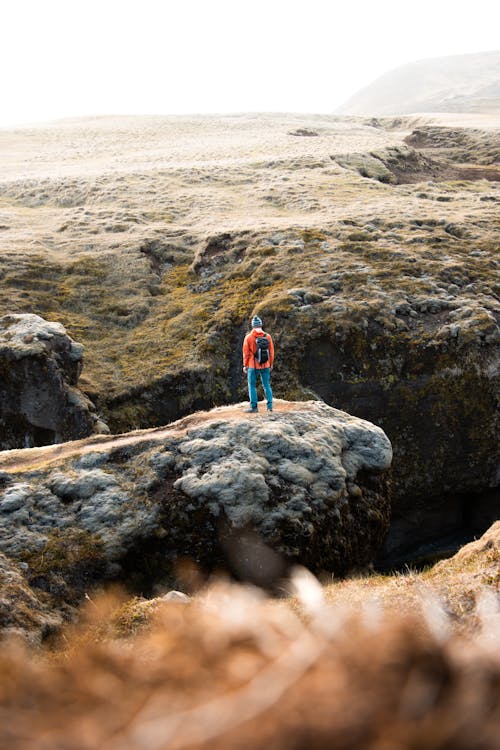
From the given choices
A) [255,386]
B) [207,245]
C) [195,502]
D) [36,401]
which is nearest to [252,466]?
[195,502]

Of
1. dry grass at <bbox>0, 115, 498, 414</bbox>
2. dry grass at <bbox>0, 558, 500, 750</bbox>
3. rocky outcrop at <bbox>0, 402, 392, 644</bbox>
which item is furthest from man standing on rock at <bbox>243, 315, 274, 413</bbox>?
dry grass at <bbox>0, 558, 500, 750</bbox>

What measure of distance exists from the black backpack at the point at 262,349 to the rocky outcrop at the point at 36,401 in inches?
351

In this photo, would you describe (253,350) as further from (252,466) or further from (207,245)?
(207,245)

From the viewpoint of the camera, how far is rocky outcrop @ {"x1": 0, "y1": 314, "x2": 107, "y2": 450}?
2238 centimetres

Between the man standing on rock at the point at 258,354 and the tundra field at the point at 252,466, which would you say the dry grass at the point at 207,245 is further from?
the man standing on rock at the point at 258,354

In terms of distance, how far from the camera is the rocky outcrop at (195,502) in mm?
12141

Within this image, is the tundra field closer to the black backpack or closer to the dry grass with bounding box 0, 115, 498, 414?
the dry grass with bounding box 0, 115, 498, 414

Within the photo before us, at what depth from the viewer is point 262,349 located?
16734 millimetres

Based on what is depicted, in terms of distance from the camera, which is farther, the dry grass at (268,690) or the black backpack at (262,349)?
the black backpack at (262,349)

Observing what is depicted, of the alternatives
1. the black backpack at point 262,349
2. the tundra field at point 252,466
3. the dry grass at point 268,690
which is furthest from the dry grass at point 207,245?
the dry grass at point 268,690

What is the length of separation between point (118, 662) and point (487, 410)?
2345cm

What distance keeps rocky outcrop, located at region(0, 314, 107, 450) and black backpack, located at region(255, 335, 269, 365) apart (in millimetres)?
8913

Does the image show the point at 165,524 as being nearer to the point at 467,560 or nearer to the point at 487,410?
the point at 467,560

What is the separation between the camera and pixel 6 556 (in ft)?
37.5
